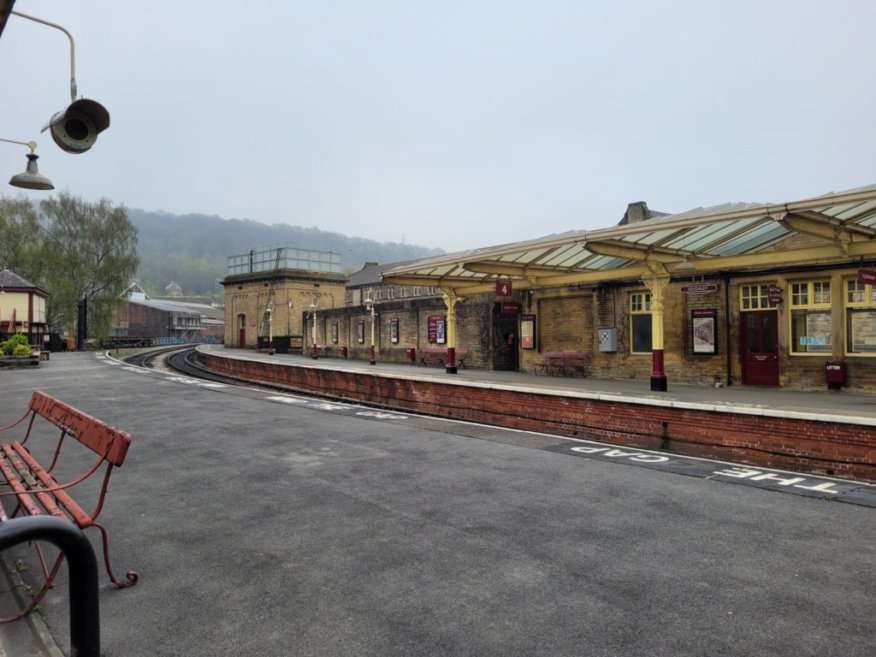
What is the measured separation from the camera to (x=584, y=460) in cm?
795

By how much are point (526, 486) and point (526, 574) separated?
245cm

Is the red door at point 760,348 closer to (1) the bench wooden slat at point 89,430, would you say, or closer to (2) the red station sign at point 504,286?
(2) the red station sign at point 504,286

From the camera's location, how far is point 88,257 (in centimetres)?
5172

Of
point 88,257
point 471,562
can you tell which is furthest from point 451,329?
point 88,257

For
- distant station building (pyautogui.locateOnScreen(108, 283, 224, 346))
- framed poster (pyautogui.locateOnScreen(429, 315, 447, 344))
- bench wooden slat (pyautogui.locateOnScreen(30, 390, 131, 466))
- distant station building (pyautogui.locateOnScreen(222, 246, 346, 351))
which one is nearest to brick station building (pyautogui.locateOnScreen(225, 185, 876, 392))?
framed poster (pyautogui.locateOnScreen(429, 315, 447, 344))

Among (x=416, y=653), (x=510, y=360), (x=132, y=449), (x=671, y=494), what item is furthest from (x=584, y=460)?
(x=510, y=360)

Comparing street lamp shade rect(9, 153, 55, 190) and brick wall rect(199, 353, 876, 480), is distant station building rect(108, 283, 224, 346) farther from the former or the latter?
street lamp shade rect(9, 153, 55, 190)

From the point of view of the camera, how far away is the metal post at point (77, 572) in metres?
2.53

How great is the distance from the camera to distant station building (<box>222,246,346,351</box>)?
46.4m

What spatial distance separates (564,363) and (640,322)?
3.08m

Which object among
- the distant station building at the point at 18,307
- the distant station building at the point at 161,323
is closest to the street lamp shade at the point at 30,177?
the distant station building at the point at 18,307

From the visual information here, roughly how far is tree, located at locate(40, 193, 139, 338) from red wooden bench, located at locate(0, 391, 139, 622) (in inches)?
2044

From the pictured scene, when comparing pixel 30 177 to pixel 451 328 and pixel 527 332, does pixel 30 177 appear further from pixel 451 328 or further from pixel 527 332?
pixel 527 332

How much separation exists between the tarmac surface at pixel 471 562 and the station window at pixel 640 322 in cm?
944
